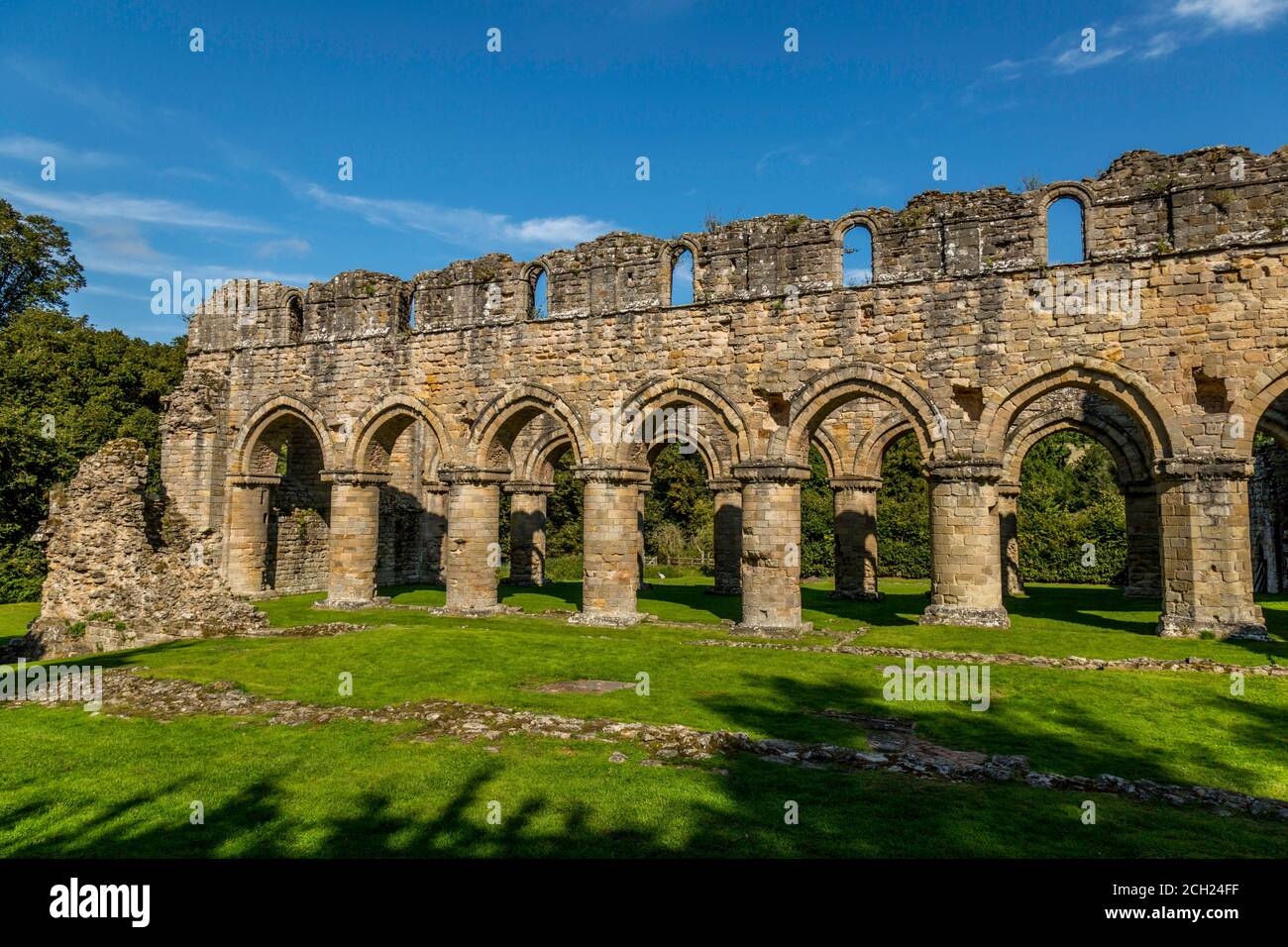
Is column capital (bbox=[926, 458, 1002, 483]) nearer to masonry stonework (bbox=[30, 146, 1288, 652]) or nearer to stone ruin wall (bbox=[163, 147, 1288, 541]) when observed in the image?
masonry stonework (bbox=[30, 146, 1288, 652])

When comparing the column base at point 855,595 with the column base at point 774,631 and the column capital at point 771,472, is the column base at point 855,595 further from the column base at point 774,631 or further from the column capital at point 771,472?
the column capital at point 771,472

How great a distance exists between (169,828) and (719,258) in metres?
13.3

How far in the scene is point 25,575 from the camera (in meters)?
21.8

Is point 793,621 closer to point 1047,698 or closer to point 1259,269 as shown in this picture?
point 1047,698

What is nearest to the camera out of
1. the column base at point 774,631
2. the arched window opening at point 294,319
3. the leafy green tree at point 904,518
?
the column base at point 774,631

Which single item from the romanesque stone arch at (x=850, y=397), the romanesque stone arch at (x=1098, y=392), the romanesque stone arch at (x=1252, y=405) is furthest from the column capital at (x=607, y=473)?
the romanesque stone arch at (x=1252, y=405)

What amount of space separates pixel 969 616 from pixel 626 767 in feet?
30.9

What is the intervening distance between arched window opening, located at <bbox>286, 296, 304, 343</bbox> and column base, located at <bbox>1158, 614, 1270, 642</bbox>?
64.0 ft

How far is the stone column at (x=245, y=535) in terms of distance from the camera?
19.5 m

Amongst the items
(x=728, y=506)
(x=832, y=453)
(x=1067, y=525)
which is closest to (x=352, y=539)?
(x=728, y=506)

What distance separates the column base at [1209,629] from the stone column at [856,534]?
300 inches

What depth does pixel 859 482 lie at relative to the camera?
2002 centimetres

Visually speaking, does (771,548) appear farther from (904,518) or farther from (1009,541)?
(904,518)

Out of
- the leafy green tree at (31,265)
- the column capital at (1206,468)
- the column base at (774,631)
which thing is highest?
the leafy green tree at (31,265)
